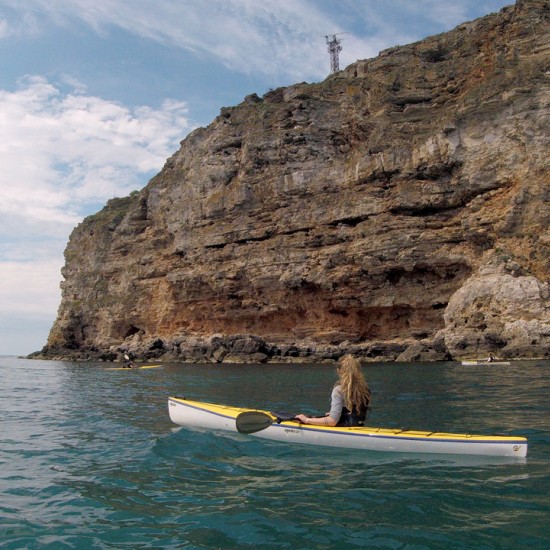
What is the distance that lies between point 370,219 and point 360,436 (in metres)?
35.0

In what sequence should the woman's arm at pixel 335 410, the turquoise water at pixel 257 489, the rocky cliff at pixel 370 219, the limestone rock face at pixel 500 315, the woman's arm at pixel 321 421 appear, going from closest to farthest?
the turquoise water at pixel 257 489 → the woman's arm at pixel 335 410 → the woman's arm at pixel 321 421 → the limestone rock face at pixel 500 315 → the rocky cliff at pixel 370 219

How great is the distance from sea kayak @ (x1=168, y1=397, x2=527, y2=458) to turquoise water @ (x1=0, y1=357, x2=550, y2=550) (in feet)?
0.55

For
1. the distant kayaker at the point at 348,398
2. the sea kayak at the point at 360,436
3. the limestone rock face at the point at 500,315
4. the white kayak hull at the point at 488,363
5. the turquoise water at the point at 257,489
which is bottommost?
the turquoise water at the point at 257,489

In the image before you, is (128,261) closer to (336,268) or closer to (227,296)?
(227,296)

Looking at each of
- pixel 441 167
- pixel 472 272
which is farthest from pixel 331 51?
pixel 472 272

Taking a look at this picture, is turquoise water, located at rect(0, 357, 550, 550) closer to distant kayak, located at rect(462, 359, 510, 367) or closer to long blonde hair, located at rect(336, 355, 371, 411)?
long blonde hair, located at rect(336, 355, 371, 411)

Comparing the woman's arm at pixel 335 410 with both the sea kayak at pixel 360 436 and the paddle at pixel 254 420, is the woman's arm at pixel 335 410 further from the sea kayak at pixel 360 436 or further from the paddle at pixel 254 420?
the paddle at pixel 254 420

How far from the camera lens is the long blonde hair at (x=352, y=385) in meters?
8.18

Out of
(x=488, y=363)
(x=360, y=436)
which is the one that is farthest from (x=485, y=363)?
(x=360, y=436)

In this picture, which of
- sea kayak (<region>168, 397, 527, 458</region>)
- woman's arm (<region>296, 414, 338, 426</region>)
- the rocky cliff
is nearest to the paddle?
sea kayak (<region>168, 397, 527, 458</region>)

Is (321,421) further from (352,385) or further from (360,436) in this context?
(352,385)

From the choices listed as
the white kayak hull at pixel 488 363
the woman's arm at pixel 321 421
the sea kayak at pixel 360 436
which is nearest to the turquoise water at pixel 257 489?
the sea kayak at pixel 360 436

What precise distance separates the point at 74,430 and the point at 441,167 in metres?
34.3

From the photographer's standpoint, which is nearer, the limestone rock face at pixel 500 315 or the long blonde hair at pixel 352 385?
the long blonde hair at pixel 352 385
